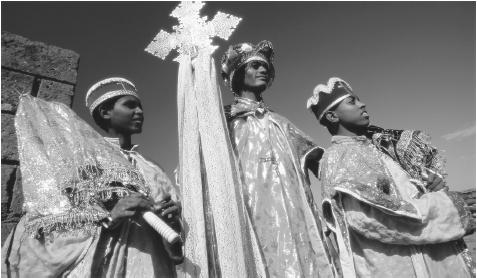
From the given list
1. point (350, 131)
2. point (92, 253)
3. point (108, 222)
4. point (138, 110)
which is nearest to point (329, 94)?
point (350, 131)

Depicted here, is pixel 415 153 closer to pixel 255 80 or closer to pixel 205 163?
pixel 255 80

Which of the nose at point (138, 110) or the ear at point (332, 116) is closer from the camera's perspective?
the nose at point (138, 110)

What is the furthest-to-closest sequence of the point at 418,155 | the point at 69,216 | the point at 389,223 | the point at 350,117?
the point at 350,117
the point at 418,155
the point at 389,223
the point at 69,216

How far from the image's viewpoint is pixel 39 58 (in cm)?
337

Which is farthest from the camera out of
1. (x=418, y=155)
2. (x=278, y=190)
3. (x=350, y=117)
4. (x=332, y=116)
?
(x=332, y=116)

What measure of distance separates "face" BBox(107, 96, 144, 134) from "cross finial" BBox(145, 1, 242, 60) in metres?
0.47

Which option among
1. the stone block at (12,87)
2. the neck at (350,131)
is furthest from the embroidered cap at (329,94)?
the stone block at (12,87)

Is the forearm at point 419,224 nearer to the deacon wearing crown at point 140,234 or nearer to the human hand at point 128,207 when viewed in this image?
the deacon wearing crown at point 140,234

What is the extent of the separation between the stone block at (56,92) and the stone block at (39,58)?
7 centimetres

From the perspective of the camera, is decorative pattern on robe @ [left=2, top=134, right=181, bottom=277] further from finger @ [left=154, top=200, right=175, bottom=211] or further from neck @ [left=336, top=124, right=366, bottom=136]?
neck @ [left=336, top=124, right=366, bottom=136]

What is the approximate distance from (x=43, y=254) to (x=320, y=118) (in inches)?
98.1

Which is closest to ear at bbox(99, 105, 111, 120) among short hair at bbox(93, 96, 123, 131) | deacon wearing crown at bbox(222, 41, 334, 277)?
short hair at bbox(93, 96, 123, 131)

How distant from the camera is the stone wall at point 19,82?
2.89 metres

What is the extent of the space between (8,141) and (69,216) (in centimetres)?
157
